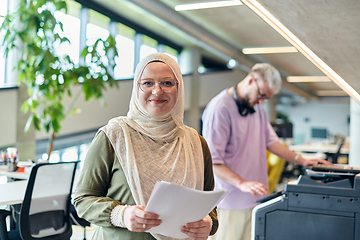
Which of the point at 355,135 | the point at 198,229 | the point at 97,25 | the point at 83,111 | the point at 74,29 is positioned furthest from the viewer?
the point at 97,25

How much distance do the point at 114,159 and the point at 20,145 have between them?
139 inches

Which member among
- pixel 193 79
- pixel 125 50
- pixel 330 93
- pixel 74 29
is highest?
pixel 74 29

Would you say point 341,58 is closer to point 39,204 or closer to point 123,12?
point 39,204

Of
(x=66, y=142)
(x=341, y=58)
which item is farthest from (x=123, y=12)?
(x=341, y=58)

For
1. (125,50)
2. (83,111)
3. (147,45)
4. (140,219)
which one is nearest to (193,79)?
(147,45)

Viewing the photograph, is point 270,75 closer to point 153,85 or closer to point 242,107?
point 242,107

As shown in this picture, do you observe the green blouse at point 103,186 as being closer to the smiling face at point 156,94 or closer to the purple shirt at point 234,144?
the smiling face at point 156,94

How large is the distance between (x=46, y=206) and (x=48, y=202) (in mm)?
30

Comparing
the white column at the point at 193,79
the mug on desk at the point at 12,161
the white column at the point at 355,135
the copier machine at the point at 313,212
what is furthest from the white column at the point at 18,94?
the white column at the point at 193,79

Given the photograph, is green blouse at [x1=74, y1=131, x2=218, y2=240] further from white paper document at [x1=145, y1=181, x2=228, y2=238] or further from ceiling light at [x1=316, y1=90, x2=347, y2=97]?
ceiling light at [x1=316, y1=90, x2=347, y2=97]

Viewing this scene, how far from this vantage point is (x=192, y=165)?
141 centimetres

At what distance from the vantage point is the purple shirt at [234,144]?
91.0 inches

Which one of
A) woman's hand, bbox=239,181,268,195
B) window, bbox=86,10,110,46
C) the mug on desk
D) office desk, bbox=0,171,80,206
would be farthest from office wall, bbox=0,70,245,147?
woman's hand, bbox=239,181,268,195

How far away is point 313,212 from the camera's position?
1667 mm
